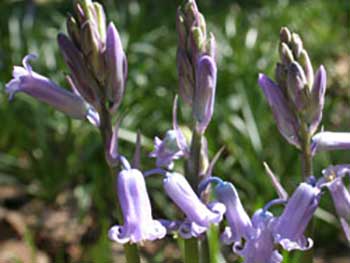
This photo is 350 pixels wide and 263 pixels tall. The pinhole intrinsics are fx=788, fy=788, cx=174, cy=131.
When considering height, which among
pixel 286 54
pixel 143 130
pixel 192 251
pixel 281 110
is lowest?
pixel 143 130

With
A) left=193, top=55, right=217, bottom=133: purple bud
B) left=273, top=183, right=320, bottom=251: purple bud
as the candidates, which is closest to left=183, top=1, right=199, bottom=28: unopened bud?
left=193, top=55, right=217, bottom=133: purple bud

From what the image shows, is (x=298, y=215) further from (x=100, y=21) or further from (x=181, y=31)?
(x=100, y=21)

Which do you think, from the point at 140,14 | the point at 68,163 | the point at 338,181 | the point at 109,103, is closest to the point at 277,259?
the point at 338,181

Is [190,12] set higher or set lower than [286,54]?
higher

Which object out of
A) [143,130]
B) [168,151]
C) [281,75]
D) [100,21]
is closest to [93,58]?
[100,21]

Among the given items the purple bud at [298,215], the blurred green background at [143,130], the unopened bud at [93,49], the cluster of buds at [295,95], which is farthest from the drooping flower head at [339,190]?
the blurred green background at [143,130]

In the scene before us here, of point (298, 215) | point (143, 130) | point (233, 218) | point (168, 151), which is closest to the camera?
point (298, 215)

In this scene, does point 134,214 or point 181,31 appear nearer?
point 134,214

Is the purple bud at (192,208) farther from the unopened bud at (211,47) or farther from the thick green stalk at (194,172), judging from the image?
the unopened bud at (211,47)
